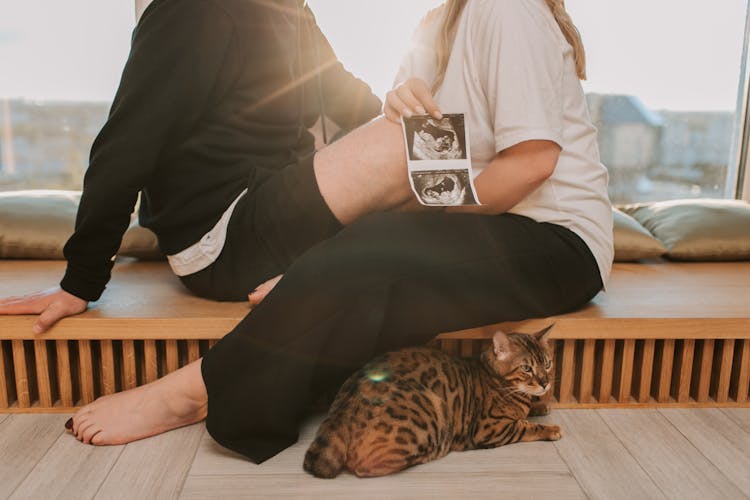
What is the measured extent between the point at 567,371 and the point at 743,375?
1.28ft

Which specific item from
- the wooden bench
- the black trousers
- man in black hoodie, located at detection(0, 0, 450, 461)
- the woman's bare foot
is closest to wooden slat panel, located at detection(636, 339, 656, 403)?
the wooden bench

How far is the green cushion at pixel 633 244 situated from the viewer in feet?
5.98

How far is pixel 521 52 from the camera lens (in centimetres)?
109

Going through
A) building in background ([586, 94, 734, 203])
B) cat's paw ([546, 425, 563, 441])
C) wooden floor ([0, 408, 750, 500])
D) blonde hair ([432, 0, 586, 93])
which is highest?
blonde hair ([432, 0, 586, 93])

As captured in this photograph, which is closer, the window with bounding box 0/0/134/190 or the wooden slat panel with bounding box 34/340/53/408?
the wooden slat panel with bounding box 34/340/53/408

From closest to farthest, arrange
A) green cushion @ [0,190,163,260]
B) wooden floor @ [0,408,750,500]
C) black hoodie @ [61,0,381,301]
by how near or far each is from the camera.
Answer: wooden floor @ [0,408,750,500] < black hoodie @ [61,0,381,301] < green cushion @ [0,190,163,260]

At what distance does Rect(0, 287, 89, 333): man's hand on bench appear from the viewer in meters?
1.22

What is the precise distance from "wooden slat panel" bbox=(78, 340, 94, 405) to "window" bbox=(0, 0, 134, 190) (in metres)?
1.26

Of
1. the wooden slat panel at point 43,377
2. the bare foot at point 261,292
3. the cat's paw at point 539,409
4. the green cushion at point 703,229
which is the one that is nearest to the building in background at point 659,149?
the green cushion at point 703,229

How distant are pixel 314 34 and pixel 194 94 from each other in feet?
1.72

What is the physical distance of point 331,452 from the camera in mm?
1024

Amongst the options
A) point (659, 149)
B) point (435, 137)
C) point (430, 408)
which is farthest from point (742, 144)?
point (430, 408)

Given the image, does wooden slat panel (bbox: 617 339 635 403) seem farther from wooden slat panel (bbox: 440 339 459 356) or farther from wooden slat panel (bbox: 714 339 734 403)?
wooden slat panel (bbox: 440 339 459 356)

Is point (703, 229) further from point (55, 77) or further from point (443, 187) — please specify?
point (55, 77)
